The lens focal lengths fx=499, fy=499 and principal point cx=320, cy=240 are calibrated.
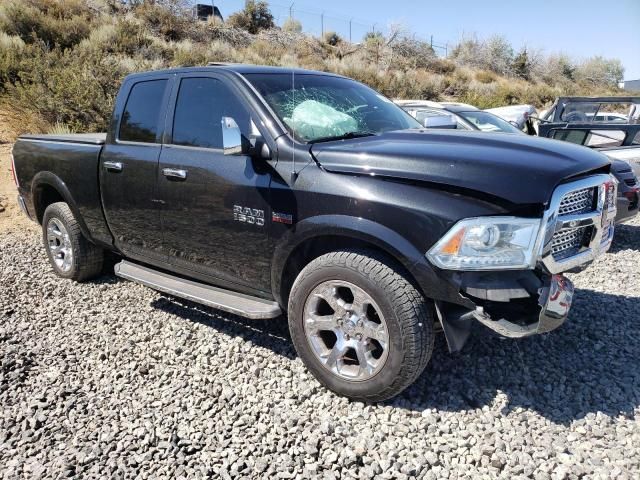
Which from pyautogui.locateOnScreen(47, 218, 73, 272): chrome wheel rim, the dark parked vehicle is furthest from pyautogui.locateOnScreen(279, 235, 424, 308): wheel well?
the dark parked vehicle

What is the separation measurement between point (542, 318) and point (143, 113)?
3.39 m

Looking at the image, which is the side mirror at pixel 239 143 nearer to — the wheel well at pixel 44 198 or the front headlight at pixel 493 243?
the front headlight at pixel 493 243

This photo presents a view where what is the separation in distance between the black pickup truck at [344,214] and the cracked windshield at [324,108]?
2 centimetres

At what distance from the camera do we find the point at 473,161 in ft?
8.65

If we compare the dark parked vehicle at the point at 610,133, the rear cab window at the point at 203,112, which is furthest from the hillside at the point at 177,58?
the rear cab window at the point at 203,112

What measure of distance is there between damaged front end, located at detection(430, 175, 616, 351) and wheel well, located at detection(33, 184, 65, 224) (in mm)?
4283

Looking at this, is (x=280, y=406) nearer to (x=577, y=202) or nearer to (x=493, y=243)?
(x=493, y=243)

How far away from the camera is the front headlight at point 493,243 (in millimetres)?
2475

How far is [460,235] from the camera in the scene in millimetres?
2492

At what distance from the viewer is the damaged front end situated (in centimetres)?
251

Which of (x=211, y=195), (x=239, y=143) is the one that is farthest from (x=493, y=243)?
(x=211, y=195)

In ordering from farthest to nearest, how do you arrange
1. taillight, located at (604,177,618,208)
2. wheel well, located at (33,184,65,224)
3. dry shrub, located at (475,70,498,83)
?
dry shrub, located at (475,70,498,83) → wheel well, located at (33,184,65,224) → taillight, located at (604,177,618,208)

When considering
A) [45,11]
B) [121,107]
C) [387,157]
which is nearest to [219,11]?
[45,11]

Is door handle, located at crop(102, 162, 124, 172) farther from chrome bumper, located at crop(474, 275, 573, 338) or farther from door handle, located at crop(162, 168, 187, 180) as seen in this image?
chrome bumper, located at crop(474, 275, 573, 338)
